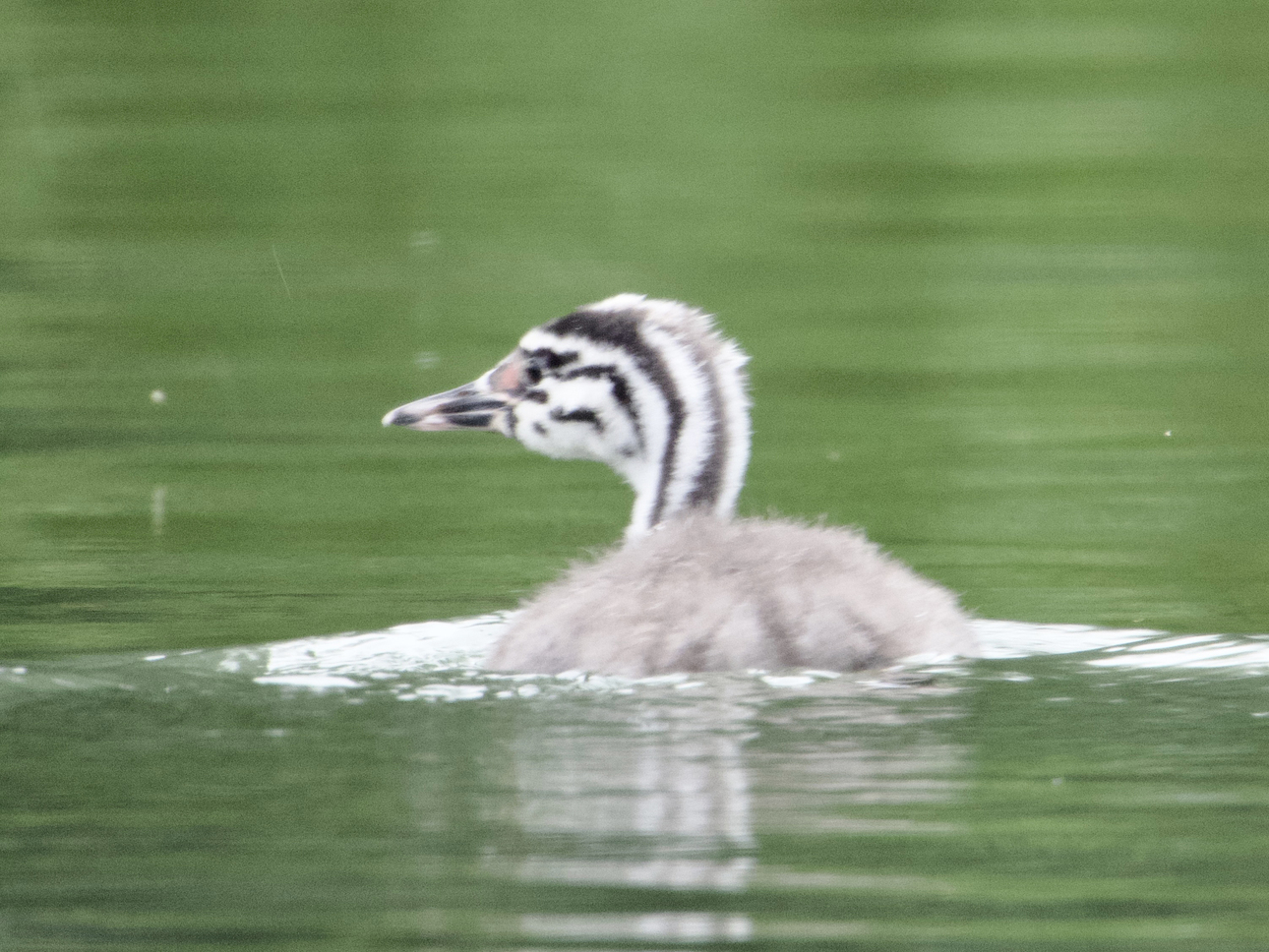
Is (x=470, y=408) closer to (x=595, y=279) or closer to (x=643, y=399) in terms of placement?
(x=643, y=399)

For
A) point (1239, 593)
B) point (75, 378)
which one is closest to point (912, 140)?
point (75, 378)

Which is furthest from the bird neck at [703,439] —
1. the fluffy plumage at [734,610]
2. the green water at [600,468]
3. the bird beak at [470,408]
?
the green water at [600,468]

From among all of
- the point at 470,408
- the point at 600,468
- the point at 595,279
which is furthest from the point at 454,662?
the point at 595,279

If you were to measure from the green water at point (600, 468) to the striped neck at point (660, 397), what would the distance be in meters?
0.87

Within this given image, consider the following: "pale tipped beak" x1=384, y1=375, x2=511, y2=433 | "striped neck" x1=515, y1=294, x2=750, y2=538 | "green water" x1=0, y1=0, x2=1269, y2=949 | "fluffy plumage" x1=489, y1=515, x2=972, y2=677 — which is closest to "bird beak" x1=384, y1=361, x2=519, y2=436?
"pale tipped beak" x1=384, y1=375, x2=511, y2=433

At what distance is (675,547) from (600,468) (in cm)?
411

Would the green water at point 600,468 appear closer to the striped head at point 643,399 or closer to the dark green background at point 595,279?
the dark green background at point 595,279

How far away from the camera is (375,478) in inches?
418

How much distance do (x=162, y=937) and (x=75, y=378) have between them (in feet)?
24.6

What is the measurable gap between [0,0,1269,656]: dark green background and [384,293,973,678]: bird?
79 centimetres

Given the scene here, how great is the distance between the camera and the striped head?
310 inches

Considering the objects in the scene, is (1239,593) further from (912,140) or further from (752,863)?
(912,140)

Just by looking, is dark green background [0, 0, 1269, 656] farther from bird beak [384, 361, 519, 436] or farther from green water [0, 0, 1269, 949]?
bird beak [384, 361, 519, 436]

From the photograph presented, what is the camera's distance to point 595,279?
47.2 feet
